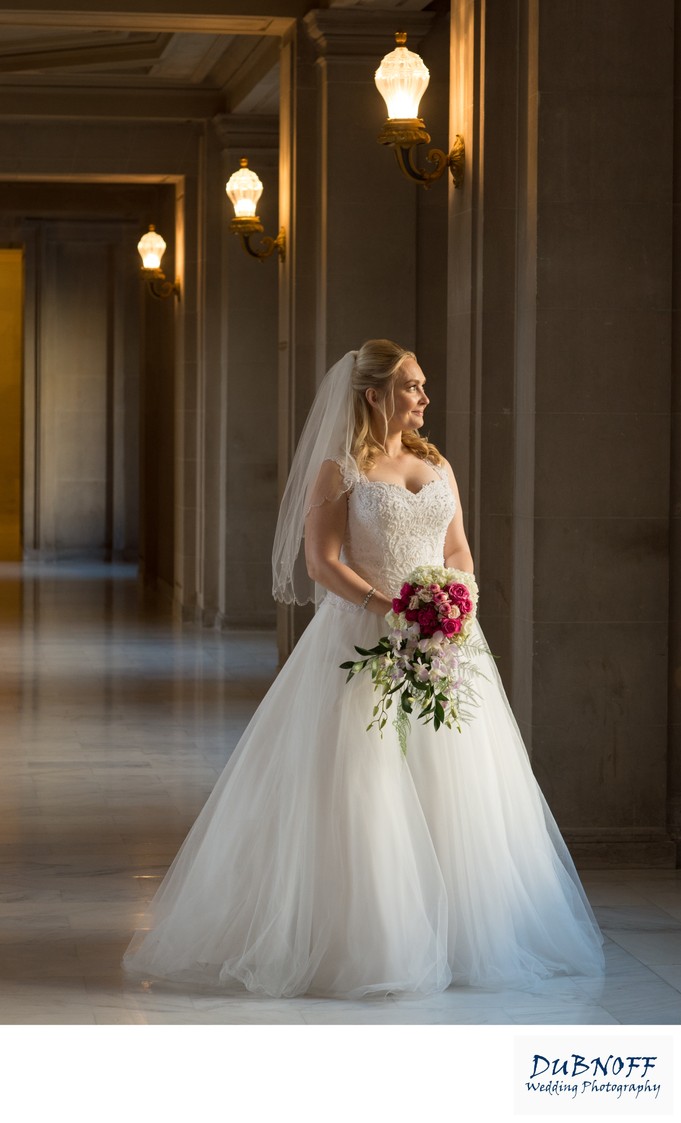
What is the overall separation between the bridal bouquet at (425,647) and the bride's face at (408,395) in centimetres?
58

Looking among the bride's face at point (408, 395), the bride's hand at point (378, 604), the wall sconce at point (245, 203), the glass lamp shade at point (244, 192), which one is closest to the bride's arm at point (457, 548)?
the bride's face at point (408, 395)

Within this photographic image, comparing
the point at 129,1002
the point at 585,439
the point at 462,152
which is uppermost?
the point at 462,152

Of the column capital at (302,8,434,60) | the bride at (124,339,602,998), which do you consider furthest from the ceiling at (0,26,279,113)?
the bride at (124,339,602,998)

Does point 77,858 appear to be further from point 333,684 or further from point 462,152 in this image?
point 462,152

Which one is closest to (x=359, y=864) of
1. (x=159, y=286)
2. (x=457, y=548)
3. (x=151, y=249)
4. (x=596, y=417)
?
(x=457, y=548)

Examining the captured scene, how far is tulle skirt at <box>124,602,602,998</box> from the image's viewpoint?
499 centimetres

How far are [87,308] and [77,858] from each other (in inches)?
704

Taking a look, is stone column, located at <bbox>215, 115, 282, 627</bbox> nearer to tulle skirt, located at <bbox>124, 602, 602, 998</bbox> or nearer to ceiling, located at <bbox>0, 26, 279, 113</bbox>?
ceiling, located at <bbox>0, 26, 279, 113</bbox>

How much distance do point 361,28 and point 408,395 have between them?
5.86m

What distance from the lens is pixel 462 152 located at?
7129 mm

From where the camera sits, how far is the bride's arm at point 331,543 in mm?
5273

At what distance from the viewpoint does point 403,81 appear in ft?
26.7

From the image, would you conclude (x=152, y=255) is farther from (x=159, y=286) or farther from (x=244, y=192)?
(x=244, y=192)

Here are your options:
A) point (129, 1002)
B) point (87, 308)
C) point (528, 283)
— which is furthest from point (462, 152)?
point (87, 308)
